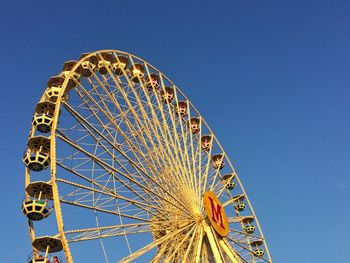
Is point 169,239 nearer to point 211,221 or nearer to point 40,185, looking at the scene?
point 211,221

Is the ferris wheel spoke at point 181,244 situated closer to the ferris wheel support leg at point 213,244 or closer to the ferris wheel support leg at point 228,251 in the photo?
the ferris wheel support leg at point 213,244

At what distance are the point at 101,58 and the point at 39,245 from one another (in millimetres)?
9967

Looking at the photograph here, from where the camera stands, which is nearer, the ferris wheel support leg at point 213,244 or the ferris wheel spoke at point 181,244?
the ferris wheel spoke at point 181,244

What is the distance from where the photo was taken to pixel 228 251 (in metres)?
19.2

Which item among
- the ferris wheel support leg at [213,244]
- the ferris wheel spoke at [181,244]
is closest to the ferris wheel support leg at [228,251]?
the ferris wheel support leg at [213,244]

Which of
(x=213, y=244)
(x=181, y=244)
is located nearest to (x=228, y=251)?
(x=213, y=244)

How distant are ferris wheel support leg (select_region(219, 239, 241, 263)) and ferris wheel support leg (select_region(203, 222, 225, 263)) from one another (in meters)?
0.79

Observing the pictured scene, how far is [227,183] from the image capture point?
25.4 m

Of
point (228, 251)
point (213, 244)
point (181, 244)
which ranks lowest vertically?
point (228, 251)

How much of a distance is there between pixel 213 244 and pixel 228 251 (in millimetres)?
1135

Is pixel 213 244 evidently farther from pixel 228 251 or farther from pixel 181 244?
pixel 181 244

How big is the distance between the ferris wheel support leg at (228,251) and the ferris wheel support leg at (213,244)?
Answer: 0.79m

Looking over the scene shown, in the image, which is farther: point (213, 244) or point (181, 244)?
point (213, 244)

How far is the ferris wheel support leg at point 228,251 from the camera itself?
19.0 m
